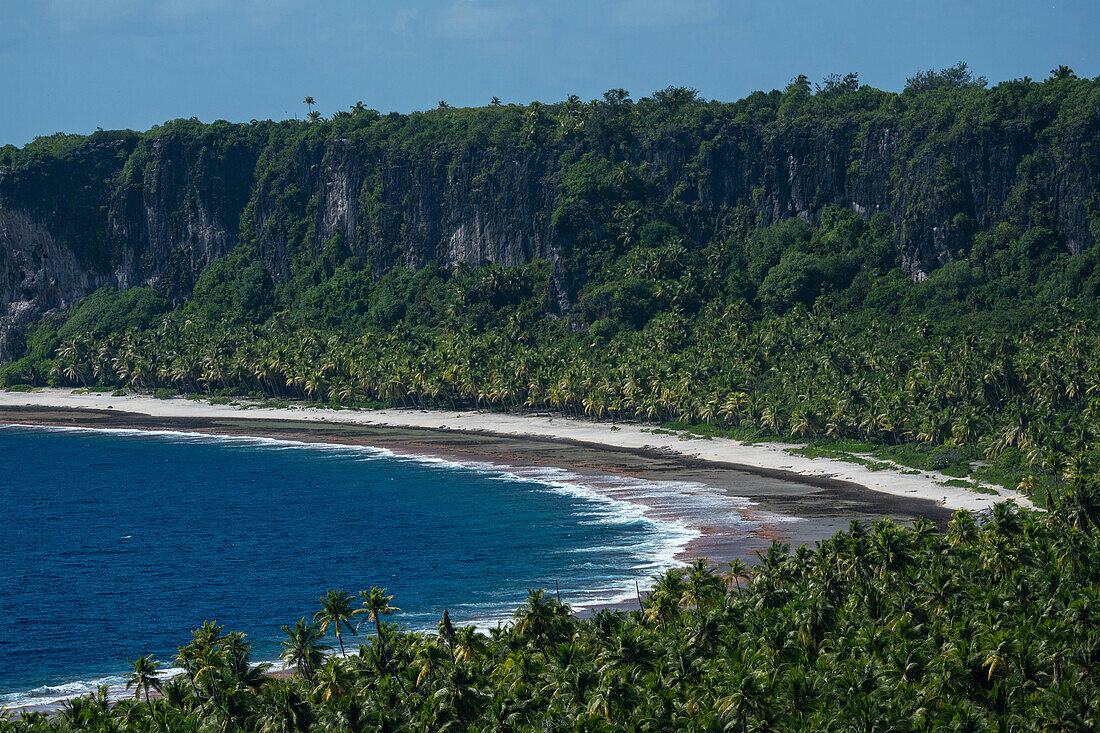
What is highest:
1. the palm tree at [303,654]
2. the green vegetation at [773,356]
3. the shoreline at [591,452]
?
the green vegetation at [773,356]

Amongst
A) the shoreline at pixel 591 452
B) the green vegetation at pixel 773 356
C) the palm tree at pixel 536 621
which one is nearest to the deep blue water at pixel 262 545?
the shoreline at pixel 591 452

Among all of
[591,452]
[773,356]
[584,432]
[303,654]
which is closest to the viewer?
[303,654]

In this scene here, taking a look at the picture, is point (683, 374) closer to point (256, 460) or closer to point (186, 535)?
point (256, 460)

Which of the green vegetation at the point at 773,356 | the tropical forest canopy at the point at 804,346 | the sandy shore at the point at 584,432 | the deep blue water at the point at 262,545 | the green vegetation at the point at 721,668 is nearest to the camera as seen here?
the green vegetation at the point at 721,668

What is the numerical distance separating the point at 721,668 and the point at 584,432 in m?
97.6

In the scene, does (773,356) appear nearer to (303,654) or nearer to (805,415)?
(805,415)

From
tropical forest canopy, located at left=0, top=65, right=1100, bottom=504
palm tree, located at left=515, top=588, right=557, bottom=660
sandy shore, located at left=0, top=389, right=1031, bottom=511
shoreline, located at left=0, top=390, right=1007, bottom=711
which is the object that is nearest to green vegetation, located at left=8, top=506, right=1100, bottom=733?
palm tree, located at left=515, top=588, right=557, bottom=660

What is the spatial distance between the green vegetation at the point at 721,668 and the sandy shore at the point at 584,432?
132ft

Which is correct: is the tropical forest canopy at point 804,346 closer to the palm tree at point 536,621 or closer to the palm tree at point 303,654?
the palm tree at point 536,621

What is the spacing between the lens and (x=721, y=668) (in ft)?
166

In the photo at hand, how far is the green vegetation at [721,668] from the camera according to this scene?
152 feet

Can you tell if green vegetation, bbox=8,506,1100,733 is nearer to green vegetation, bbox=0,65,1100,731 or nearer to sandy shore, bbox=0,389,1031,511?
green vegetation, bbox=0,65,1100,731

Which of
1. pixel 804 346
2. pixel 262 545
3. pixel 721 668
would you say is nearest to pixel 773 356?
pixel 804 346

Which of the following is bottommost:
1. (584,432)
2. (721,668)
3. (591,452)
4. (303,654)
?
(303,654)
